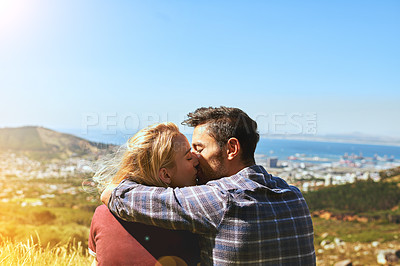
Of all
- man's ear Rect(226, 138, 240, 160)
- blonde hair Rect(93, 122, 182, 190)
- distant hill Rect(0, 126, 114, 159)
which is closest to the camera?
blonde hair Rect(93, 122, 182, 190)

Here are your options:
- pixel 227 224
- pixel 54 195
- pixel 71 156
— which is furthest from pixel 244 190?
pixel 71 156

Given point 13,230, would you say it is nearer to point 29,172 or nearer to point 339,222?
point 29,172

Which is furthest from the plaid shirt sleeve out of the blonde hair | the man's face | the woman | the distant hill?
the distant hill

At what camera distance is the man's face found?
239 cm

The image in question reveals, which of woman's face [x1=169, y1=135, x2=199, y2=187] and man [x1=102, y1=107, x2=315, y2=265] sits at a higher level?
woman's face [x1=169, y1=135, x2=199, y2=187]

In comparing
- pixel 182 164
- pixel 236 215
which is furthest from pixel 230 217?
pixel 182 164

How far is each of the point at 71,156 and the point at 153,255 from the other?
15337 mm

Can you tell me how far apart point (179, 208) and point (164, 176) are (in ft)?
1.68

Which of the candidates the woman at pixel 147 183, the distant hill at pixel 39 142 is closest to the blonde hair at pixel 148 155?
the woman at pixel 147 183

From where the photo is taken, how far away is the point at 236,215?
5.95 feet

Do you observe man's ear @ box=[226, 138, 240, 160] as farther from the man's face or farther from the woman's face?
the woman's face

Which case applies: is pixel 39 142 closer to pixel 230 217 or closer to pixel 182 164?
pixel 182 164

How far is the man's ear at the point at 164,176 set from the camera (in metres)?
2.26

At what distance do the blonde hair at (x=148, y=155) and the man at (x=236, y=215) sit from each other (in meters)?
0.16
